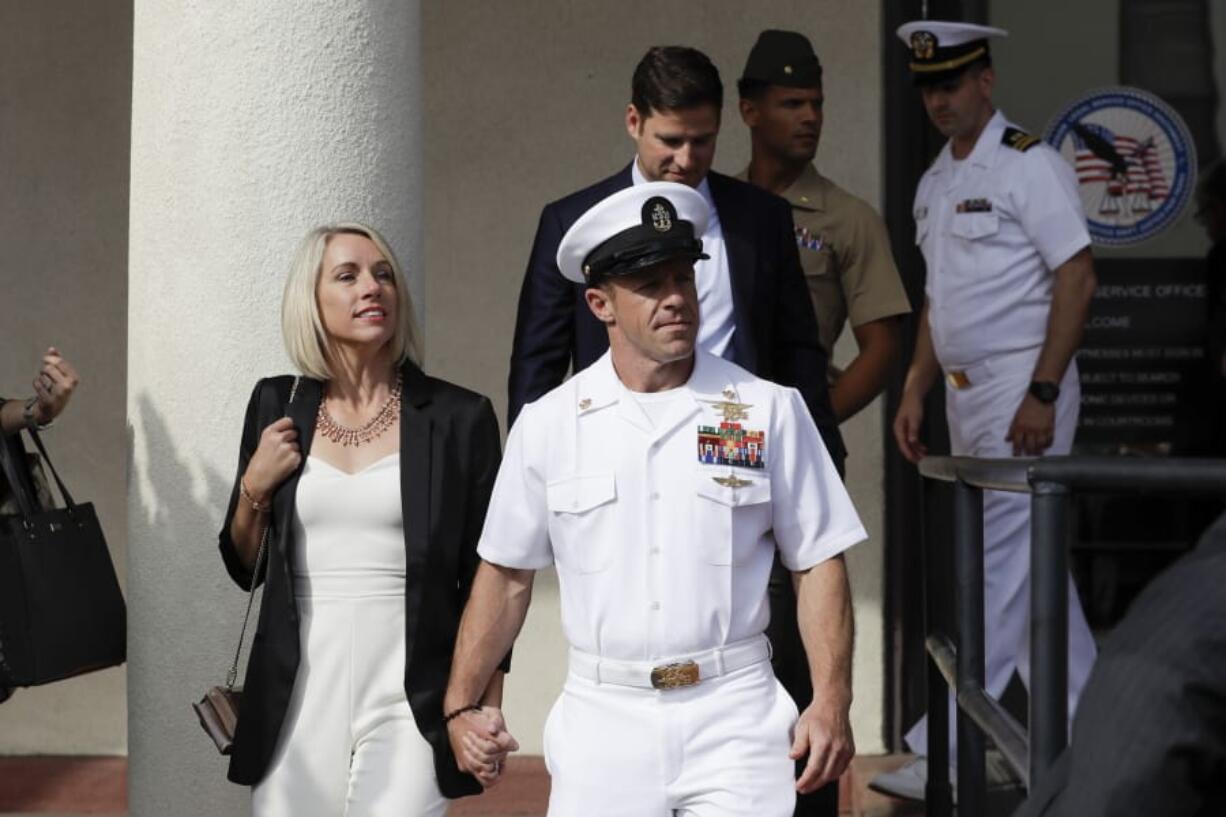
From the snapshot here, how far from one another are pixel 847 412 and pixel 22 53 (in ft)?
9.63

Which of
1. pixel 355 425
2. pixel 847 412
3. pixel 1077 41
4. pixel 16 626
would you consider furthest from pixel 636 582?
pixel 1077 41

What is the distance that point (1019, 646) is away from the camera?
556 cm

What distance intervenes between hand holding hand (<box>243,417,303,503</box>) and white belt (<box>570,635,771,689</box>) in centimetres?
75

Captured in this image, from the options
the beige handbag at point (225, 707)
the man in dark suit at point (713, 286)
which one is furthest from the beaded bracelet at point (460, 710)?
the man in dark suit at point (713, 286)

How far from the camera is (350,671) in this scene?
3.96m

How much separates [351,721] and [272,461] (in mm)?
497

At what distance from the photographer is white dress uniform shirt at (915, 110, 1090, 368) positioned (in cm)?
564

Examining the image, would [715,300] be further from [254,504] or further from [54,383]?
[54,383]

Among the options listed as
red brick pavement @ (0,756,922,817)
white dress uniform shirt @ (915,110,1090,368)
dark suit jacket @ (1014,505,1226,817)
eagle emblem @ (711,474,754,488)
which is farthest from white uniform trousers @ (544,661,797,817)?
→ white dress uniform shirt @ (915,110,1090,368)

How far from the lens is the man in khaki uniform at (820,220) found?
5.31 m

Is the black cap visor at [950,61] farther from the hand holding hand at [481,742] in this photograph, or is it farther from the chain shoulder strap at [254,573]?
the hand holding hand at [481,742]

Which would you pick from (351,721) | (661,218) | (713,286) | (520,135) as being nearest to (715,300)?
(713,286)

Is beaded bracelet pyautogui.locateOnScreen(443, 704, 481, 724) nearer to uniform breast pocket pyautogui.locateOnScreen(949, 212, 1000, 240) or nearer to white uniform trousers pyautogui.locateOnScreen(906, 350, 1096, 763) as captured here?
white uniform trousers pyautogui.locateOnScreen(906, 350, 1096, 763)

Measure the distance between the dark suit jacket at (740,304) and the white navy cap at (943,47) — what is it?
1285 mm
